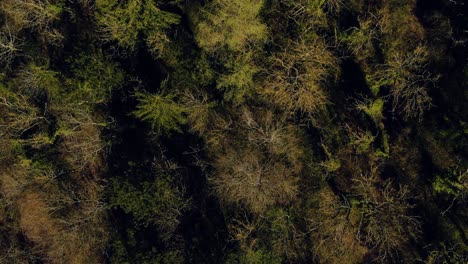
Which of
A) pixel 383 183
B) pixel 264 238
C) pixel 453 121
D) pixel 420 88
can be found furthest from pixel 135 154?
pixel 453 121

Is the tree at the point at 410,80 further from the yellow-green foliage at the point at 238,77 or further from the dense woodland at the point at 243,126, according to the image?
the yellow-green foliage at the point at 238,77

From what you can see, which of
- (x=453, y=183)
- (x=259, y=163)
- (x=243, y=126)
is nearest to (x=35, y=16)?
(x=243, y=126)

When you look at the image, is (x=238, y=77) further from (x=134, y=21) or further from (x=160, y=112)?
(x=134, y=21)

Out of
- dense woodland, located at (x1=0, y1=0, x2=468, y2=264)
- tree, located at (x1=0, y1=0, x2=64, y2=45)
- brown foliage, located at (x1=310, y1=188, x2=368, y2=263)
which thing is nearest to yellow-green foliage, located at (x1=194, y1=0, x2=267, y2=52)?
dense woodland, located at (x1=0, y1=0, x2=468, y2=264)

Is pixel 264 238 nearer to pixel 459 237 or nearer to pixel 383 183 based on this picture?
pixel 383 183

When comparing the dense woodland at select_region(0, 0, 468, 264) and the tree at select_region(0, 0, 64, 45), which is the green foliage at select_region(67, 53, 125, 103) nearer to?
the dense woodland at select_region(0, 0, 468, 264)

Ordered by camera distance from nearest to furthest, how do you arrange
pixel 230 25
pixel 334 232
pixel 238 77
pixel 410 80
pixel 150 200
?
pixel 230 25 → pixel 150 200 → pixel 238 77 → pixel 410 80 → pixel 334 232
